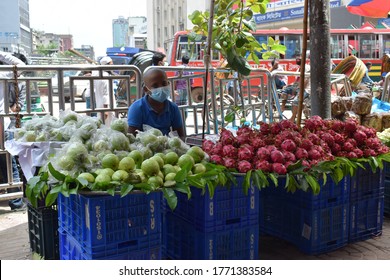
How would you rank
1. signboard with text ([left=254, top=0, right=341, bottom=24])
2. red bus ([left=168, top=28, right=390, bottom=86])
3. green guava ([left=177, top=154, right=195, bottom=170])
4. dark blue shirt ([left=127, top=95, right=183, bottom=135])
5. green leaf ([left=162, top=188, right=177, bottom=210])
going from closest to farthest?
green leaf ([left=162, top=188, right=177, bottom=210]), green guava ([left=177, top=154, right=195, bottom=170]), dark blue shirt ([left=127, top=95, right=183, bottom=135]), red bus ([left=168, top=28, right=390, bottom=86]), signboard with text ([left=254, top=0, right=341, bottom=24])

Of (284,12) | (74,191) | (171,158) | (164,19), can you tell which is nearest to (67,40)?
(164,19)

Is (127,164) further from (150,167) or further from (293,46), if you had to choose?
(293,46)

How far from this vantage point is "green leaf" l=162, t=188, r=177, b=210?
3.01 m

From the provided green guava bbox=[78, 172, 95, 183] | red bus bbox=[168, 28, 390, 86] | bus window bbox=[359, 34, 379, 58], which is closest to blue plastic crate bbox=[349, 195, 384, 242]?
green guava bbox=[78, 172, 95, 183]

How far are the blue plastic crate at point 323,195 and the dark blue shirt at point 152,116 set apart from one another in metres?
1.20

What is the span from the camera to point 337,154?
4.02 m

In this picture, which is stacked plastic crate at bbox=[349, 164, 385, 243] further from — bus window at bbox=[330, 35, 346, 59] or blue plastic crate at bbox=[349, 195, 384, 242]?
bus window at bbox=[330, 35, 346, 59]

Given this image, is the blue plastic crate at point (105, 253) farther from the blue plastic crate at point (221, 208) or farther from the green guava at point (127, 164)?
the green guava at point (127, 164)

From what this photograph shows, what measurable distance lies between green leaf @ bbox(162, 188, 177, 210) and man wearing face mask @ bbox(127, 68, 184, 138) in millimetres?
1359

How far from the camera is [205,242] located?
3.41 metres

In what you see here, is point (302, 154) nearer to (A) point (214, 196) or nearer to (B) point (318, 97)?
(A) point (214, 196)

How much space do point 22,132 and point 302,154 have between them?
2397mm
